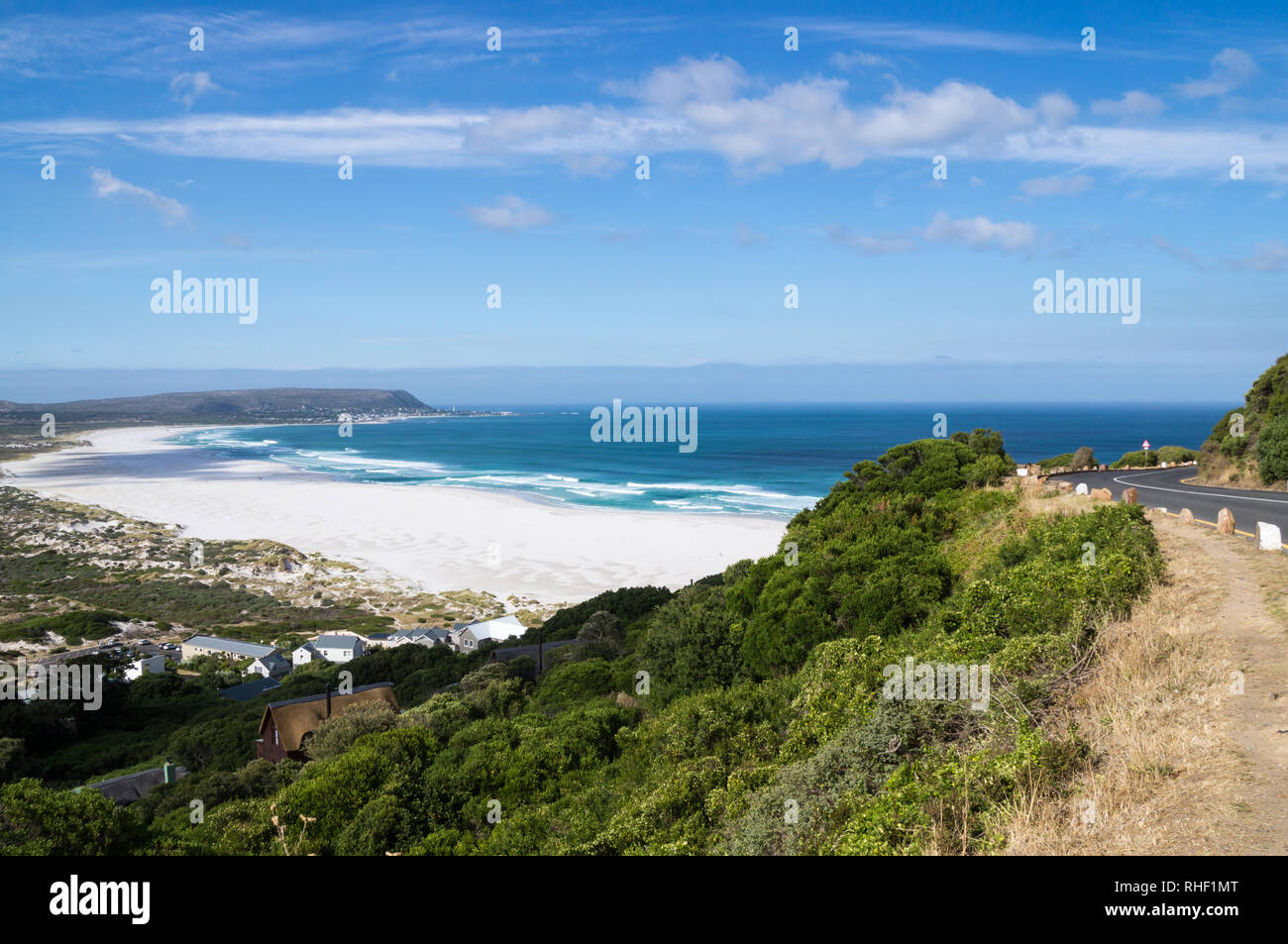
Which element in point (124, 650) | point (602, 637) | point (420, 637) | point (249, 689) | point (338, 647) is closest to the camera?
point (602, 637)

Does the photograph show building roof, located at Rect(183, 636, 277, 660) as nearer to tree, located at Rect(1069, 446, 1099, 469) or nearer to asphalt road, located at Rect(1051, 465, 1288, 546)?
asphalt road, located at Rect(1051, 465, 1288, 546)

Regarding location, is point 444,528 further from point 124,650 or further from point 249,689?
point 249,689

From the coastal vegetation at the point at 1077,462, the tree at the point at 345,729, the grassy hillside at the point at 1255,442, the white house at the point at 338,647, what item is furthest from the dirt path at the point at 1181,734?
the white house at the point at 338,647

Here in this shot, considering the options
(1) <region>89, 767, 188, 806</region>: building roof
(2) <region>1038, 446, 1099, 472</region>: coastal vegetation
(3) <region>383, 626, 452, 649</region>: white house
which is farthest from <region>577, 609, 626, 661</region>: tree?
(2) <region>1038, 446, 1099, 472</region>: coastal vegetation

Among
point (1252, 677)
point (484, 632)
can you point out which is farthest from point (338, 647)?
point (1252, 677)

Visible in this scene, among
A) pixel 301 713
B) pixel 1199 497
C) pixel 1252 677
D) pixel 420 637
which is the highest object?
pixel 1199 497

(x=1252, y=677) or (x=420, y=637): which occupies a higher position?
(x=1252, y=677)

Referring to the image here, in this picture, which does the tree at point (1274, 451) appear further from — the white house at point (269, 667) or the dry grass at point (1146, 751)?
the white house at point (269, 667)
